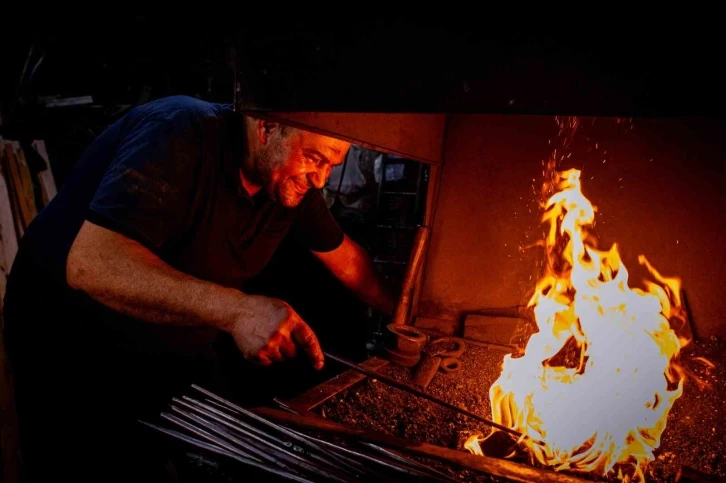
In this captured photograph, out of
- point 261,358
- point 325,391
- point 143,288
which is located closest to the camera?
point 261,358

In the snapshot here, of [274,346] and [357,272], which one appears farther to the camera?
[357,272]

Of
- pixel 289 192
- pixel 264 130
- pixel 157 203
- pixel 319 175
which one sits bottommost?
pixel 157 203

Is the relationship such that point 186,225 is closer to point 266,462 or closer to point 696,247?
point 266,462

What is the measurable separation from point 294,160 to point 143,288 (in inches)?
41.3

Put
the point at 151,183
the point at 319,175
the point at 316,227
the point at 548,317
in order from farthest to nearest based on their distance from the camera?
the point at 316,227, the point at 548,317, the point at 319,175, the point at 151,183

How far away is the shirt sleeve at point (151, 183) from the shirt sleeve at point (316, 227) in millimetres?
1121

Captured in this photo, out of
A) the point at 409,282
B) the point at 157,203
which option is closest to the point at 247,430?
the point at 157,203

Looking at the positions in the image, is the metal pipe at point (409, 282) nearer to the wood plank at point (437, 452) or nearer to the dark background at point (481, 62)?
the wood plank at point (437, 452)

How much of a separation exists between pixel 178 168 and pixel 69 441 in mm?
1618

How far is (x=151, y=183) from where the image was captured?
7.55ft

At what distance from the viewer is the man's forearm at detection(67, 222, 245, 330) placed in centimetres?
211

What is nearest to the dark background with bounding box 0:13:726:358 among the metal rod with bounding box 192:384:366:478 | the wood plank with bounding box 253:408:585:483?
the metal rod with bounding box 192:384:366:478

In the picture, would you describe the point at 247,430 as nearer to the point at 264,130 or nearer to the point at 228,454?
the point at 228,454

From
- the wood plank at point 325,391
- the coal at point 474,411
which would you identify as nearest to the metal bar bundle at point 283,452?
the coal at point 474,411
